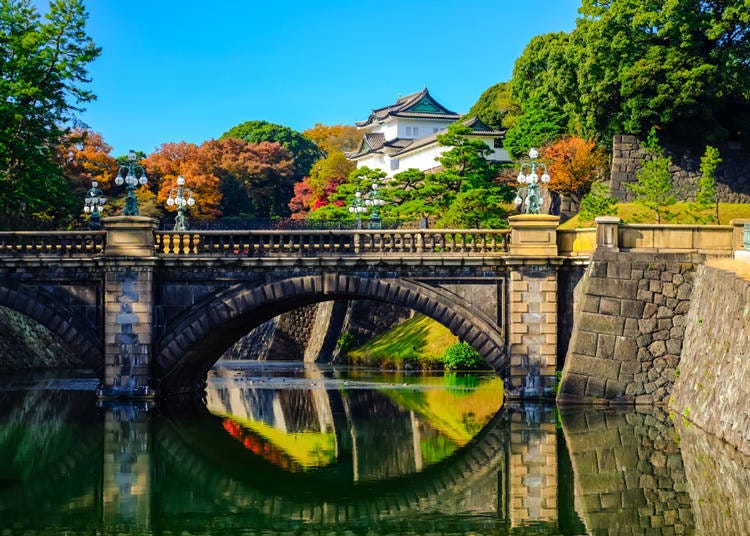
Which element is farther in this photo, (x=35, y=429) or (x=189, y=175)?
(x=189, y=175)

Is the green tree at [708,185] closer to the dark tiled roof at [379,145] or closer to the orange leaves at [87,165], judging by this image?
the orange leaves at [87,165]

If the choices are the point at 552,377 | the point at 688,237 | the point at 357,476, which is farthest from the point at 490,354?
the point at 357,476

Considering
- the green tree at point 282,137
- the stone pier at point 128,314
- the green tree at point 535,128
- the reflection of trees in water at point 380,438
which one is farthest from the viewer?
the green tree at point 282,137

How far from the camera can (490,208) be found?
202 ft

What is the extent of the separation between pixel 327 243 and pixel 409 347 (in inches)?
782

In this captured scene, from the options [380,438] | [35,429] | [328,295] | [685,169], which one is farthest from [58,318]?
[685,169]

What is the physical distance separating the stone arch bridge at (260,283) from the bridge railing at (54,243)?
0.05 meters

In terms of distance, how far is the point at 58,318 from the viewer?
36.6 m

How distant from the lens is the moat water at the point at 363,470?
68.9 feet

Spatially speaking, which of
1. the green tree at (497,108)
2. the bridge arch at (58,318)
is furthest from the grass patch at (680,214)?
the green tree at (497,108)

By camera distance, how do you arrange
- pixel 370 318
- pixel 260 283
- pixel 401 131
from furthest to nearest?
pixel 401 131
pixel 370 318
pixel 260 283

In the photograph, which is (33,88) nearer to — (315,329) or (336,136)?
(315,329)

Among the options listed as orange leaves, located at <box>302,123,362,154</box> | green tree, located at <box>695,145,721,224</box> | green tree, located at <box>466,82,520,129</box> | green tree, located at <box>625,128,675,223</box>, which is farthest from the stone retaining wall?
orange leaves, located at <box>302,123,362,154</box>

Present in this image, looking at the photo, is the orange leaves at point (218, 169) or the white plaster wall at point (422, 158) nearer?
the orange leaves at point (218, 169)
